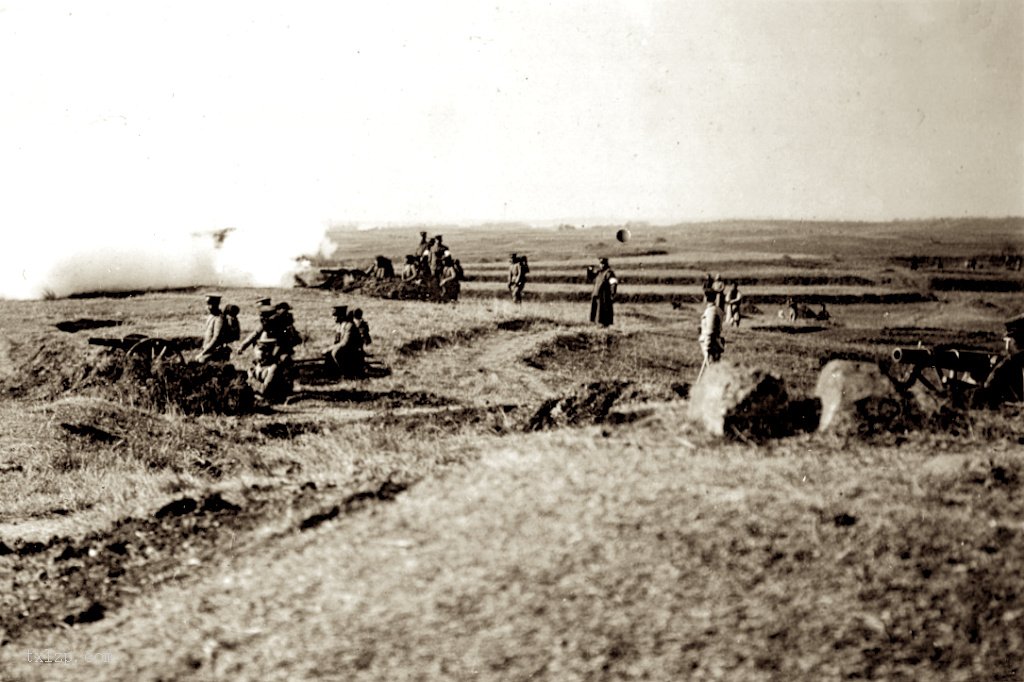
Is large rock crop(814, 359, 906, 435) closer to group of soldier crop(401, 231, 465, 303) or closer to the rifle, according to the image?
the rifle

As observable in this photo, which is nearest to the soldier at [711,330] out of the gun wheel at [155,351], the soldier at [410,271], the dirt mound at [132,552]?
the dirt mound at [132,552]

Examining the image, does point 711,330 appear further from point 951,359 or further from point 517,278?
point 517,278

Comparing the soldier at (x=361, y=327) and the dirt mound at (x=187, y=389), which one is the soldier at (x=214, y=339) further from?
the soldier at (x=361, y=327)

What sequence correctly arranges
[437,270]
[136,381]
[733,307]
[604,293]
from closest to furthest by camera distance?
[136,381]
[604,293]
[733,307]
[437,270]

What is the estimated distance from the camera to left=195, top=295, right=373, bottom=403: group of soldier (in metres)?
15.1

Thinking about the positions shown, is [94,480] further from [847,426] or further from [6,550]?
[847,426]

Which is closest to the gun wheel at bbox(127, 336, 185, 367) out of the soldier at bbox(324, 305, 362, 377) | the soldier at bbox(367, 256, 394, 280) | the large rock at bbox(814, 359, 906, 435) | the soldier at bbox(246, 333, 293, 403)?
the soldier at bbox(246, 333, 293, 403)

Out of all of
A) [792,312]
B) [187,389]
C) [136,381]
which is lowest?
[187,389]

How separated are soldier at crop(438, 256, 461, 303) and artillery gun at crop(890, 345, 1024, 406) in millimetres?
16194

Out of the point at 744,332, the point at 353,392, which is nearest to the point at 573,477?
the point at 353,392

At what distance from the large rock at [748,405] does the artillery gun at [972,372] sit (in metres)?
1.85

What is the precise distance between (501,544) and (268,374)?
8.48 m

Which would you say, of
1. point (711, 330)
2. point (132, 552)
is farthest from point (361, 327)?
point (132, 552)

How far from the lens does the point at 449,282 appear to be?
2659 centimetres
